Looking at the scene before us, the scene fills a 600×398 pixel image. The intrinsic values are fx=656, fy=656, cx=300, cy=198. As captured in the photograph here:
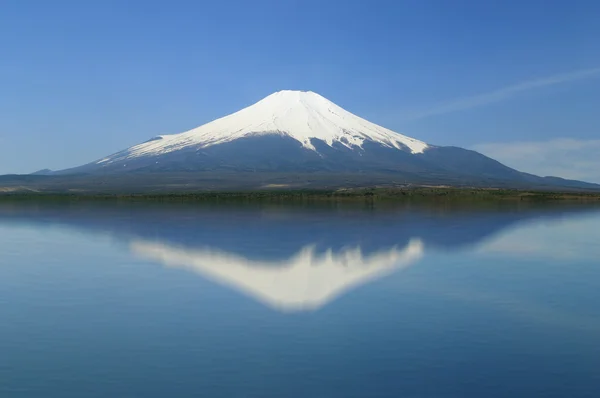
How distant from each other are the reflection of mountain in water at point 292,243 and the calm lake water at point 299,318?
19cm

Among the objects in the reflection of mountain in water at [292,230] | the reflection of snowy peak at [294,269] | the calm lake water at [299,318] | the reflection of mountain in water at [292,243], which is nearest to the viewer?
the calm lake water at [299,318]

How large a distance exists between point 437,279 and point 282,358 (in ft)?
41.2

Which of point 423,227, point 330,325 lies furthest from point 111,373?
point 423,227

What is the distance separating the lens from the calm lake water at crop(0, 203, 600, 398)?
12.7 m

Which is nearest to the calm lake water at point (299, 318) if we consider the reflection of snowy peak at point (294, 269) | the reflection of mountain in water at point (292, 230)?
the reflection of snowy peak at point (294, 269)

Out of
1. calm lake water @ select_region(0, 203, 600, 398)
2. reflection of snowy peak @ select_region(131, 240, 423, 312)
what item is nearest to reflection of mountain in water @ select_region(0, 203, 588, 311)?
reflection of snowy peak @ select_region(131, 240, 423, 312)

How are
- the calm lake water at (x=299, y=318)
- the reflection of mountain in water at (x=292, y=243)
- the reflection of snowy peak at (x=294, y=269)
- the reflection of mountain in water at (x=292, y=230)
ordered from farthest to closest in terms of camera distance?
the reflection of mountain in water at (x=292, y=230) → the reflection of mountain in water at (x=292, y=243) → the reflection of snowy peak at (x=294, y=269) → the calm lake water at (x=299, y=318)

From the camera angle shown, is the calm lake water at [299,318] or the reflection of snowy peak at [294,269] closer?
the calm lake water at [299,318]

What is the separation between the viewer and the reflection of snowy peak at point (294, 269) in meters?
22.1

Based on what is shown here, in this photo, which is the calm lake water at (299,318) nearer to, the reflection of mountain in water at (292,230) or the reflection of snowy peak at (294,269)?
the reflection of snowy peak at (294,269)

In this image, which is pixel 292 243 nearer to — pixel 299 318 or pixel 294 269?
pixel 294 269

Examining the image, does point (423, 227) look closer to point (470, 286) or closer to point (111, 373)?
point (470, 286)

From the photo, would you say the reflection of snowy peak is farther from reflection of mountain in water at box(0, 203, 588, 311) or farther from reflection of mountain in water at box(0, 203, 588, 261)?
reflection of mountain in water at box(0, 203, 588, 261)

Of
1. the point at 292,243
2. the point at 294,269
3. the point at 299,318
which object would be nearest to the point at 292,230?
the point at 292,243
